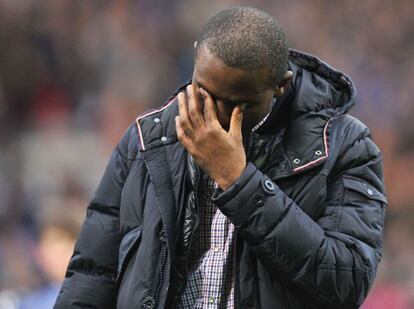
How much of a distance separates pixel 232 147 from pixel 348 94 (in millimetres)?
471

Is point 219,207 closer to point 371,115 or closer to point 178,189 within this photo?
point 178,189

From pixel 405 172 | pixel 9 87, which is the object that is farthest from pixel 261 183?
pixel 9 87

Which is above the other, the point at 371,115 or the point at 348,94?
the point at 348,94

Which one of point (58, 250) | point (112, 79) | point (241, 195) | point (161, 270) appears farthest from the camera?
point (112, 79)

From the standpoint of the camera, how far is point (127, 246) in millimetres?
2928

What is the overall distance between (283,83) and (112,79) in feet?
20.9

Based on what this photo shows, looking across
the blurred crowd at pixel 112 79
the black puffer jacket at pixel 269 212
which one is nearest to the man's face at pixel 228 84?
the black puffer jacket at pixel 269 212

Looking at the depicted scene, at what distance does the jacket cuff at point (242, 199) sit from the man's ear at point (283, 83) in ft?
0.91

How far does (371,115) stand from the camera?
8.62m

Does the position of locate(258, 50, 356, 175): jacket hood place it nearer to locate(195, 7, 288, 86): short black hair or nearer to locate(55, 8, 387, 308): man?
locate(55, 8, 387, 308): man

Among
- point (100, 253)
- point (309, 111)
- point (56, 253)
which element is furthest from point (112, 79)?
point (309, 111)

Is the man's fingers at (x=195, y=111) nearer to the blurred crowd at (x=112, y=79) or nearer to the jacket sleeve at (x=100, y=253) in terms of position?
the jacket sleeve at (x=100, y=253)

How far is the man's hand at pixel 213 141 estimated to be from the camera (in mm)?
2691

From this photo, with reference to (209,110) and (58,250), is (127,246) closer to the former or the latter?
(209,110)
